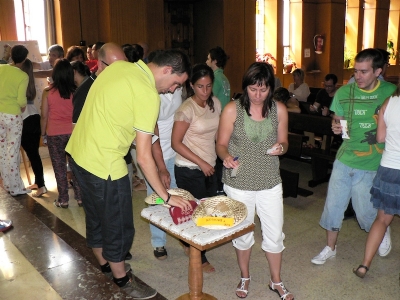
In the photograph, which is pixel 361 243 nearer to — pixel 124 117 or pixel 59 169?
pixel 124 117

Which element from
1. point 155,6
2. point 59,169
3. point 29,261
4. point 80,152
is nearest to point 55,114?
point 59,169

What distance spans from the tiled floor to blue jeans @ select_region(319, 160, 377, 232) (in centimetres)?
37

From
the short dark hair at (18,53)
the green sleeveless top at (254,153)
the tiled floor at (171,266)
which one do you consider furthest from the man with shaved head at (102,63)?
the short dark hair at (18,53)

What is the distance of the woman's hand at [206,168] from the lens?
2.96m

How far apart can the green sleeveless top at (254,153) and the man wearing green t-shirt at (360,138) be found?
74 centimetres

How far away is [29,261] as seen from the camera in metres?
3.21

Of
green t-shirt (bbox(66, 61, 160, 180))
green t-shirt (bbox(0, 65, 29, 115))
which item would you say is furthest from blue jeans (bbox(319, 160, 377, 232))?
green t-shirt (bbox(0, 65, 29, 115))

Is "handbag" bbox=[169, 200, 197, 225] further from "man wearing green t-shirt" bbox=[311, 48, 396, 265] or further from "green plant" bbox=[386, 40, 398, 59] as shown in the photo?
"green plant" bbox=[386, 40, 398, 59]

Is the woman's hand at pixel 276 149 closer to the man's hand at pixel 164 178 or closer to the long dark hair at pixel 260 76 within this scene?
the long dark hair at pixel 260 76

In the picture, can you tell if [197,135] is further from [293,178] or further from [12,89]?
[12,89]

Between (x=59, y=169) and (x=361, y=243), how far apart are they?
304 cm

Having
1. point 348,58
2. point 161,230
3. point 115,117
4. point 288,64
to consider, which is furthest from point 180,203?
point 348,58

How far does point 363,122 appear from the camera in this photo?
3025 mm

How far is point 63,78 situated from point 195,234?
8.88ft
